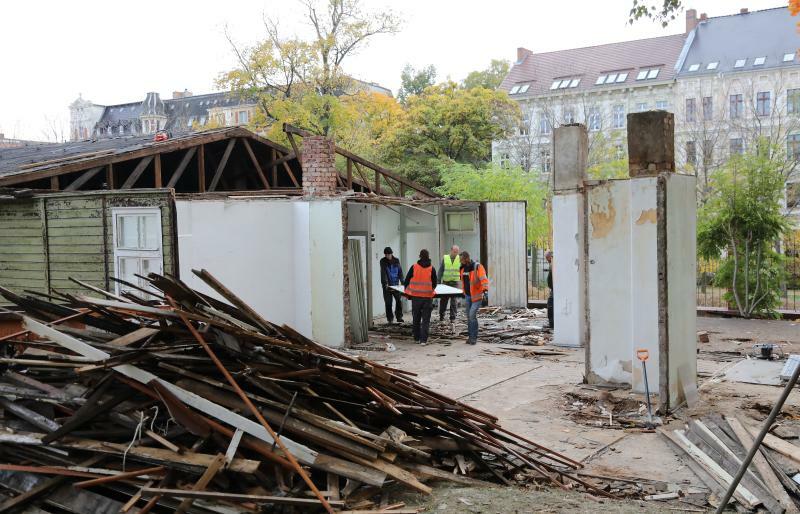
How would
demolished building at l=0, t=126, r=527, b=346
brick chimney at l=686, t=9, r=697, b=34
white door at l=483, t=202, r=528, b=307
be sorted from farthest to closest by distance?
brick chimney at l=686, t=9, r=697, b=34 → white door at l=483, t=202, r=528, b=307 → demolished building at l=0, t=126, r=527, b=346

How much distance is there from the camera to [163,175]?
55.7ft

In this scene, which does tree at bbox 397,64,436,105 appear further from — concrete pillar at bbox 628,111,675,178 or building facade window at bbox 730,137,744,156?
concrete pillar at bbox 628,111,675,178

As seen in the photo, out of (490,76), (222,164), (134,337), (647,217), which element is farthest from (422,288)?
(490,76)

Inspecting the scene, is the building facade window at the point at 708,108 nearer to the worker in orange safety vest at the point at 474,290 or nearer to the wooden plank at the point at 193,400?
the worker in orange safety vest at the point at 474,290

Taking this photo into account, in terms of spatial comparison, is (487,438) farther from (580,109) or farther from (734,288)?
(580,109)

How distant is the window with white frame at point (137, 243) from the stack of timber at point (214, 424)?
16.3 feet

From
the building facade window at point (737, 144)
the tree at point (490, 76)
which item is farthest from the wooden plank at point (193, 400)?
the tree at point (490, 76)

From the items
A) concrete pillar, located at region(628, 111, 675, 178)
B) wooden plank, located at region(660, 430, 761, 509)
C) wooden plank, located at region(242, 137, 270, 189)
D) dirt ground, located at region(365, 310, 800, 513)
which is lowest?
dirt ground, located at region(365, 310, 800, 513)

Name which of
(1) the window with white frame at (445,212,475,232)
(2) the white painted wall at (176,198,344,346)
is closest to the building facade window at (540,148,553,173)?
(1) the window with white frame at (445,212,475,232)

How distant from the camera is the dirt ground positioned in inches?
232

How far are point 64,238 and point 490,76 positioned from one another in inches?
1821

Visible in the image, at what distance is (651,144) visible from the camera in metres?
9.16

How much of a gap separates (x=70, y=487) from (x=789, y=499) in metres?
5.67

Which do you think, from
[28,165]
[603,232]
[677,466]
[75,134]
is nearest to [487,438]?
[677,466]
